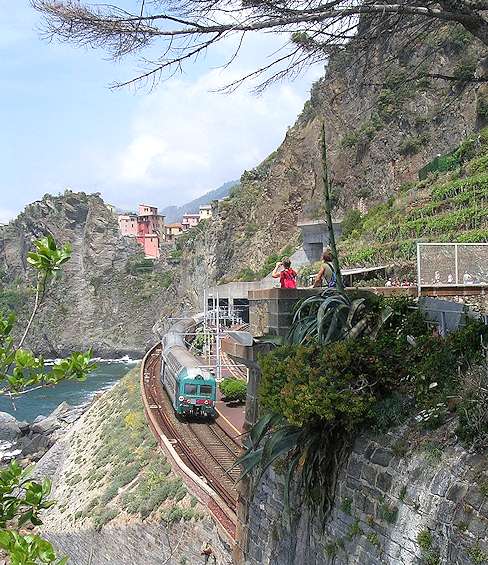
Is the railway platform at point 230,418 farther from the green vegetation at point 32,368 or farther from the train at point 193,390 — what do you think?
the green vegetation at point 32,368

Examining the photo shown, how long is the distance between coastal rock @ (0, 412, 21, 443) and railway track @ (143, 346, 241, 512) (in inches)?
793

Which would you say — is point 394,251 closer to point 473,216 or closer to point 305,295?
point 473,216

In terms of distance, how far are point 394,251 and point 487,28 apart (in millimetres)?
20292

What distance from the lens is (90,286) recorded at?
110375mm

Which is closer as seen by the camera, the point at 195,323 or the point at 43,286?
the point at 43,286

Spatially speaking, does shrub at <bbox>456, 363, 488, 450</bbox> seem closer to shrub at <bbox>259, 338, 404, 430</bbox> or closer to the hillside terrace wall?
the hillside terrace wall

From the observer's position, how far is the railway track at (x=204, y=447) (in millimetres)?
16062

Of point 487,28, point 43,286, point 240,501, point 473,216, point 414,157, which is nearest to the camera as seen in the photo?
point 43,286

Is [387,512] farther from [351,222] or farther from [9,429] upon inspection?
[9,429]

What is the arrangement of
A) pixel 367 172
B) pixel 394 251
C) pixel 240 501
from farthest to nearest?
pixel 367 172
pixel 394 251
pixel 240 501

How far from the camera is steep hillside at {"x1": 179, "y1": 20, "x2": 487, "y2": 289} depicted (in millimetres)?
37281

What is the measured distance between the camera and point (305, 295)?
7961 millimetres

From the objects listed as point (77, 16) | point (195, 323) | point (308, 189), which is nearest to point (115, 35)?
point (77, 16)

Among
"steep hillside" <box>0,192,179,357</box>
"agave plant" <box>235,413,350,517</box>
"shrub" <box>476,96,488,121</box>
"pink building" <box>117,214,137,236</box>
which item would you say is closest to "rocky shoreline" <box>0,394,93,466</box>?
"shrub" <box>476,96,488,121</box>
